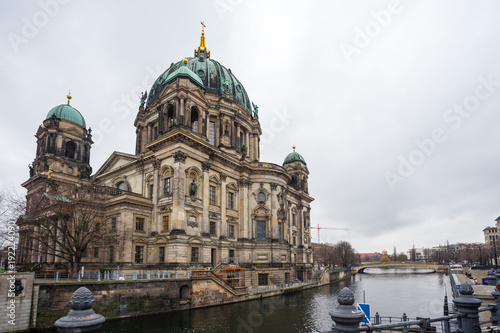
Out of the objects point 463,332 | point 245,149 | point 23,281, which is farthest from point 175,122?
point 463,332

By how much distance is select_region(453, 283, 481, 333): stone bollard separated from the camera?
7.88 metres

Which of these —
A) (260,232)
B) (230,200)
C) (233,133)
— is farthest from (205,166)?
(260,232)

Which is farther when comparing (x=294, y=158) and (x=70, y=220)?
(x=294, y=158)

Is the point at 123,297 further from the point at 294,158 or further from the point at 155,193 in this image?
the point at 294,158

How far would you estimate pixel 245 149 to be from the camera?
62.5m

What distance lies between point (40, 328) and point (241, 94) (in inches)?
2108

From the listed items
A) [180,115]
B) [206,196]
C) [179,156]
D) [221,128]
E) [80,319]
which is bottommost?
[80,319]

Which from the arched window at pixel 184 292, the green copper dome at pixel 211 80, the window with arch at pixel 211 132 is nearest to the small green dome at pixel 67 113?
the green copper dome at pixel 211 80

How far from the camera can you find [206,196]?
45.4m

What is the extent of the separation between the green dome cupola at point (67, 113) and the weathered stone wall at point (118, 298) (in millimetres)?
45986

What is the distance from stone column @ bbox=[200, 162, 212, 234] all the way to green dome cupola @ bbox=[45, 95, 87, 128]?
34.4m

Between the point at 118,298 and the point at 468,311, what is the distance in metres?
27.1

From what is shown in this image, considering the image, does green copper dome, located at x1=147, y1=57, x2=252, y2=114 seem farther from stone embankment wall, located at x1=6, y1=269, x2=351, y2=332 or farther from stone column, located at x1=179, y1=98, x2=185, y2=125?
stone embankment wall, located at x1=6, y1=269, x2=351, y2=332

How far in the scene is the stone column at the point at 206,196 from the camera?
43.9 meters
